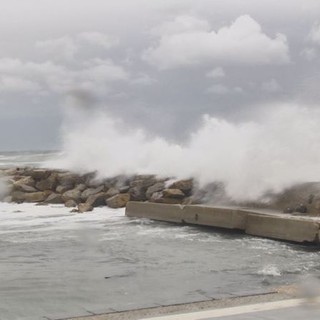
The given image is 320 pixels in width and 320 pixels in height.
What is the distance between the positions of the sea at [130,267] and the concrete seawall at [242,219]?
11.2 inches

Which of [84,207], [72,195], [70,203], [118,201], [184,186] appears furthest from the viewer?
[72,195]

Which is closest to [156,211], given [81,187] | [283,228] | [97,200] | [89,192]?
[97,200]

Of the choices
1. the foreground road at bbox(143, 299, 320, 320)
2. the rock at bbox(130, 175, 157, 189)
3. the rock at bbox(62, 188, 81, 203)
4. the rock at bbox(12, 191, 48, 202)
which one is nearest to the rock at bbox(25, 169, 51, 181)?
the rock at bbox(12, 191, 48, 202)

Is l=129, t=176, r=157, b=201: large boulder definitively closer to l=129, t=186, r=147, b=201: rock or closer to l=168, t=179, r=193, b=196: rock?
l=129, t=186, r=147, b=201: rock

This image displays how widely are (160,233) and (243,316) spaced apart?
8.01 m

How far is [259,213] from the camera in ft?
45.5

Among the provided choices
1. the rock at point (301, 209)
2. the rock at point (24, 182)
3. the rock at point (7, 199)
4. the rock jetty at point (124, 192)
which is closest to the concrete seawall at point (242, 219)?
the rock at point (301, 209)

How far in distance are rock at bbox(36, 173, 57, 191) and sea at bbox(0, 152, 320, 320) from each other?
8.05 m

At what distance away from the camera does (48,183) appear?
2394cm

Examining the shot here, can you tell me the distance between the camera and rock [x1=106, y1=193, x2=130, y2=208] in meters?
19.7

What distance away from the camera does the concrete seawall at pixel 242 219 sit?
12.0m

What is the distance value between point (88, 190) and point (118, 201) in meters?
2.53

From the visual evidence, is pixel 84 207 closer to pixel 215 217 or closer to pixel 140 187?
pixel 140 187

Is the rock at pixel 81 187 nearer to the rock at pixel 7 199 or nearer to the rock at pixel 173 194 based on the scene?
the rock at pixel 7 199
